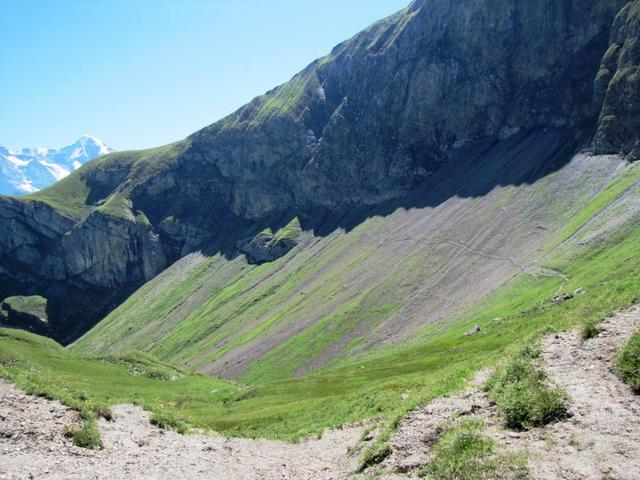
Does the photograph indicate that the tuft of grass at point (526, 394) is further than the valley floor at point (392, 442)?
Yes

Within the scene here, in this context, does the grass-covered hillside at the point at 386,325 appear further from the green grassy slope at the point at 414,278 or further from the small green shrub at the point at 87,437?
the small green shrub at the point at 87,437

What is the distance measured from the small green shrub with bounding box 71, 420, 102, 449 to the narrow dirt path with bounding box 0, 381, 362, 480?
0.39 meters

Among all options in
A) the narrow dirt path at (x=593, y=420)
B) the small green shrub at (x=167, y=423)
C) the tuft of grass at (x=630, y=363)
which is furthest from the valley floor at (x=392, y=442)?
the small green shrub at (x=167, y=423)

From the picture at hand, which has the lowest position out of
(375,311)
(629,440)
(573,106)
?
(375,311)

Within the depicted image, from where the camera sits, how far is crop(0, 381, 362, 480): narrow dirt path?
20.4 m

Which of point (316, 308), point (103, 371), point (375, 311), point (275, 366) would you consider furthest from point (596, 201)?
point (103, 371)

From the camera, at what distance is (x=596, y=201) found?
444 feet

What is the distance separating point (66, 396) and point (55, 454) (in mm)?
5968

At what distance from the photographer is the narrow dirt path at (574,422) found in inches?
587

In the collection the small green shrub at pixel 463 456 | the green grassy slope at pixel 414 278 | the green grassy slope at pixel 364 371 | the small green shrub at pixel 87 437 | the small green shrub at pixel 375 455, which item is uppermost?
the small green shrub at pixel 87 437

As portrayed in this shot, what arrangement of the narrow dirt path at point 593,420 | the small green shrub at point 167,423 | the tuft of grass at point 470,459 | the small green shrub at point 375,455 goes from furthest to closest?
the small green shrub at point 167,423 → the small green shrub at point 375,455 → the tuft of grass at point 470,459 → the narrow dirt path at point 593,420

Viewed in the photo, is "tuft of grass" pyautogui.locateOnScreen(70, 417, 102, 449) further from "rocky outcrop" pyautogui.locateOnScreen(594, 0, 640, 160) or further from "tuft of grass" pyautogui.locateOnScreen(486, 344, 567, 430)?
"rocky outcrop" pyautogui.locateOnScreen(594, 0, 640, 160)

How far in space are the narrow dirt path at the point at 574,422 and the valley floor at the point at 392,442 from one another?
0.11 feet

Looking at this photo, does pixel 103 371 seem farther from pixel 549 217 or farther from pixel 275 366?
pixel 549 217
